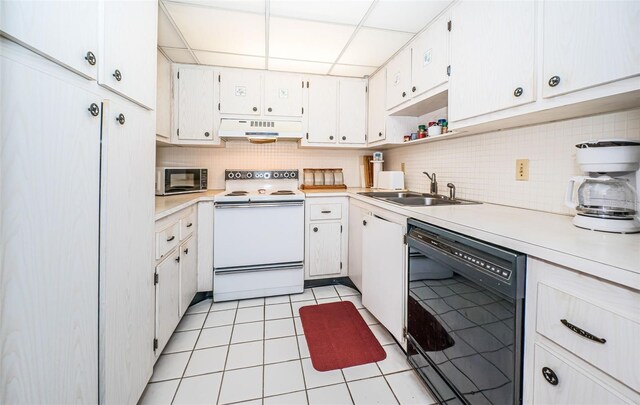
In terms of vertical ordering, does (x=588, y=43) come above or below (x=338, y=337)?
above

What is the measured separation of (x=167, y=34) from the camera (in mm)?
2070

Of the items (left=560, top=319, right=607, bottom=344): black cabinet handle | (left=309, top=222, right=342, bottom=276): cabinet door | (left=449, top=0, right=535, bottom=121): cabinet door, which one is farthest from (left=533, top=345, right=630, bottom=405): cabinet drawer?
(left=309, top=222, right=342, bottom=276): cabinet door

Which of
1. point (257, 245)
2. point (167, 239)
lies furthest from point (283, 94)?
point (167, 239)

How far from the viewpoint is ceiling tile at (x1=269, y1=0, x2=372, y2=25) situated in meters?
1.71

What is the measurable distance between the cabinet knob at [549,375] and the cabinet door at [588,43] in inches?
37.6

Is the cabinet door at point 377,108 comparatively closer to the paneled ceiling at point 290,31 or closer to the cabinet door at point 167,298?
the paneled ceiling at point 290,31

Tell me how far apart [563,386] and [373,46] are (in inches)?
94.5

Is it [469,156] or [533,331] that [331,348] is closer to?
[533,331]

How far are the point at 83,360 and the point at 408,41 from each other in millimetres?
2696

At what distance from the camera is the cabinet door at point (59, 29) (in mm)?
608

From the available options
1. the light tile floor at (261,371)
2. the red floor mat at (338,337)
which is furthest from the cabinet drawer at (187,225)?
the red floor mat at (338,337)

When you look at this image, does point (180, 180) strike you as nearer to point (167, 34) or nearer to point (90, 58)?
point (167, 34)

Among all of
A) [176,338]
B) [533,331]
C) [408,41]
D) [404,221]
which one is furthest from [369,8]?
[176,338]

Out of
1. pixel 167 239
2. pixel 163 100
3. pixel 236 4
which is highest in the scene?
pixel 236 4
